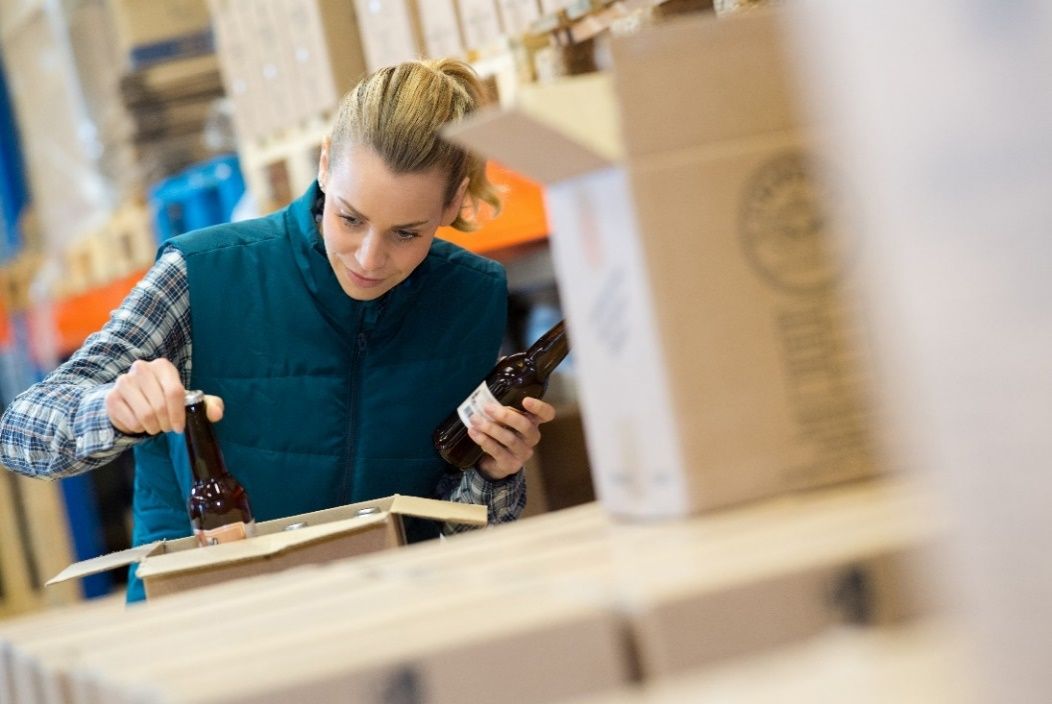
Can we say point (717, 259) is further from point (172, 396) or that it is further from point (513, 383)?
point (513, 383)

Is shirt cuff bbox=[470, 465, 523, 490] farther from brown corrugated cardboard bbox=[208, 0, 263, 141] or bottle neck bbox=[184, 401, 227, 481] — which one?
brown corrugated cardboard bbox=[208, 0, 263, 141]

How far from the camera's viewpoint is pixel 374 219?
248 centimetres

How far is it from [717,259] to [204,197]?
4648 millimetres

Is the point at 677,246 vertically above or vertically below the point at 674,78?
below

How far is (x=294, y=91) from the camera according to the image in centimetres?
473

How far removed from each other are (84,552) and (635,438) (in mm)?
6792

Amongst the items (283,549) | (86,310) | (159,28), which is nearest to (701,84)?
(283,549)

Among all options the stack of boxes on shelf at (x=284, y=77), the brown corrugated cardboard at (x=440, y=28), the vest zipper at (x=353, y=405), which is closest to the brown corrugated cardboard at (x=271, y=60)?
the stack of boxes on shelf at (x=284, y=77)

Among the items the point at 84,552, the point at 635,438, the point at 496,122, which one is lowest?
the point at 84,552

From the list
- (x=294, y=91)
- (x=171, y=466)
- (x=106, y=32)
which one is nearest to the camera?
(x=171, y=466)

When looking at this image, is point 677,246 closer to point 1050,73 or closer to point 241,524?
point 1050,73

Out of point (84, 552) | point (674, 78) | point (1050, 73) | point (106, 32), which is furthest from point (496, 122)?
point (84, 552)

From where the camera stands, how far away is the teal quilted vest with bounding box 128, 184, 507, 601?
8.48 ft

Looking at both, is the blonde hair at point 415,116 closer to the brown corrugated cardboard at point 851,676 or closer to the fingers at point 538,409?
the fingers at point 538,409
